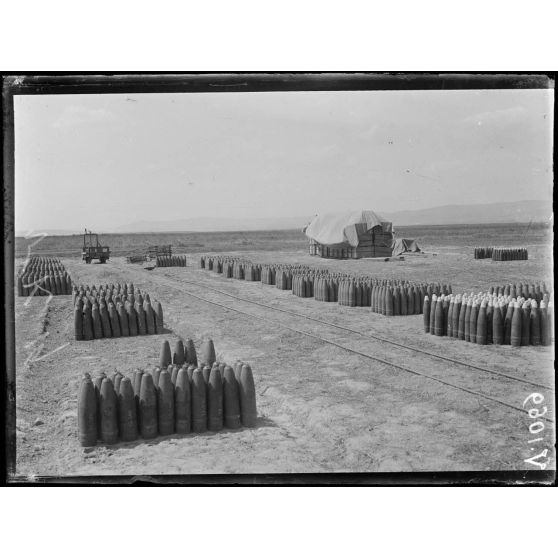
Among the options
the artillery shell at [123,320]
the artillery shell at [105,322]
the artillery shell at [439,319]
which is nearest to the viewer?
the artillery shell at [439,319]

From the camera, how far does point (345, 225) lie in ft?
104

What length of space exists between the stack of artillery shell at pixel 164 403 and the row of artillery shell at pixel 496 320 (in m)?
5.84

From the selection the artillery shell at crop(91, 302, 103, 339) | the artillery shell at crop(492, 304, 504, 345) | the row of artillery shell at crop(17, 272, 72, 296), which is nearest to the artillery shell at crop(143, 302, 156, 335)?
the artillery shell at crop(91, 302, 103, 339)

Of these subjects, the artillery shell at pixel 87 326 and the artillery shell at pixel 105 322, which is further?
Result: the artillery shell at pixel 105 322


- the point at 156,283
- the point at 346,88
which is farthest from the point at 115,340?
the point at 156,283

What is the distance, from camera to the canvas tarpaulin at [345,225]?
31.3 metres

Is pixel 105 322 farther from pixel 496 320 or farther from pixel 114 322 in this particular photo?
pixel 496 320

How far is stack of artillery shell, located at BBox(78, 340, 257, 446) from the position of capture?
691 cm

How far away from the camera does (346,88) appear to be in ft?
22.3

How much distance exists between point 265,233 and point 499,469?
7138 cm

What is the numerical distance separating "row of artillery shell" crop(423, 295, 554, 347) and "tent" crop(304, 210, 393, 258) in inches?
753

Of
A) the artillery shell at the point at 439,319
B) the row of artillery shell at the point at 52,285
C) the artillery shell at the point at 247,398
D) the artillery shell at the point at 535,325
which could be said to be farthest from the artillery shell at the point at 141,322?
the row of artillery shell at the point at 52,285

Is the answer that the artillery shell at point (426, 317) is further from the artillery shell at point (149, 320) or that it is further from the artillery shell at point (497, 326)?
the artillery shell at point (149, 320)
